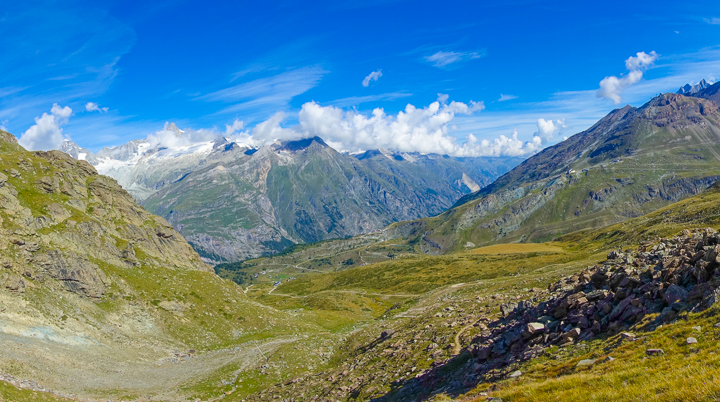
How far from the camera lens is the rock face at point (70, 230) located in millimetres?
69438

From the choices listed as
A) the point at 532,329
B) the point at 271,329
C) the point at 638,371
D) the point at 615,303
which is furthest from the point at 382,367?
the point at 271,329

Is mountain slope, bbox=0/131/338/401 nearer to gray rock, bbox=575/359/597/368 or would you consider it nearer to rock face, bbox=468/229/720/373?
rock face, bbox=468/229/720/373

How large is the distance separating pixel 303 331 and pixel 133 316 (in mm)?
39297

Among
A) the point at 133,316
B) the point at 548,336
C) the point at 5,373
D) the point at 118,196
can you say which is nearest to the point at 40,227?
the point at 133,316

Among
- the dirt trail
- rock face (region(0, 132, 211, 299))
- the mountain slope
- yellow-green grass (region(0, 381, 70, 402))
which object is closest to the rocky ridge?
the dirt trail

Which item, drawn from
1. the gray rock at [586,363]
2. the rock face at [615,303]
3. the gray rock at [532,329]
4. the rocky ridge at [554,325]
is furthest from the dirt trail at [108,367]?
the gray rock at [586,363]

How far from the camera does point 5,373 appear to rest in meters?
41.5

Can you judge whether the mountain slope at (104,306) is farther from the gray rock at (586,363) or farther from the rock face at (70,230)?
the gray rock at (586,363)

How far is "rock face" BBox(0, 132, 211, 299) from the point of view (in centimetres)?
6944

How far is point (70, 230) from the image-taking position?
81688 millimetres

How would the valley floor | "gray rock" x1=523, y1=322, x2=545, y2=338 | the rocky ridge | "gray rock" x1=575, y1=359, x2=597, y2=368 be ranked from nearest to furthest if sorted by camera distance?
1. the valley floor
2. "gray rock" x1=575, y1=359, x2=597, y2=368
3. the rocky ridge
4. "gray rock" x1=523, y1=322, x2=545, y2=338

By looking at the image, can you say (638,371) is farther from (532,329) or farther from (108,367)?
(108,367)

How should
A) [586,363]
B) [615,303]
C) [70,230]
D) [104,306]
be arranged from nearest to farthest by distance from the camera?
[586,363] < [615,303] < [104,306] < [70,230]

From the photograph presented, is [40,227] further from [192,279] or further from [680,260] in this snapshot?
[680,260]
